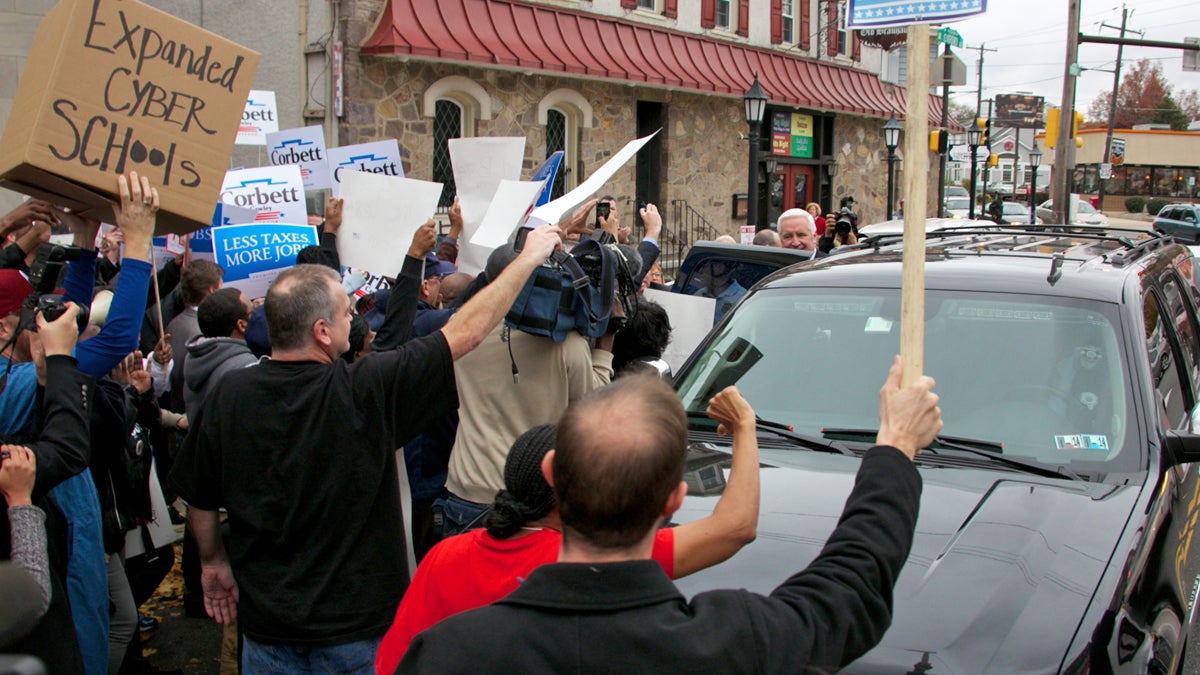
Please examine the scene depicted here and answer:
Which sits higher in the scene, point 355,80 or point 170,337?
point 355,80

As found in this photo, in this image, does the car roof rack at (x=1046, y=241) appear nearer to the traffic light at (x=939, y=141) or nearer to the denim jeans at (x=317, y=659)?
the denim jeans at (x=317, y=659)

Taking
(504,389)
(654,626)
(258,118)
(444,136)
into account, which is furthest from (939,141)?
(654,626)

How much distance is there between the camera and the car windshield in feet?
10.6

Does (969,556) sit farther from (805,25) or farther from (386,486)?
(805,25)

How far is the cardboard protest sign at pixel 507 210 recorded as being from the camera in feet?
12.6

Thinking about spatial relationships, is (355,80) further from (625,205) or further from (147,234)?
(147,234)

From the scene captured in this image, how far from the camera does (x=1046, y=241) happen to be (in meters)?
4.64

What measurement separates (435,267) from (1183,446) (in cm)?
408

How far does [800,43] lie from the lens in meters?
23.0

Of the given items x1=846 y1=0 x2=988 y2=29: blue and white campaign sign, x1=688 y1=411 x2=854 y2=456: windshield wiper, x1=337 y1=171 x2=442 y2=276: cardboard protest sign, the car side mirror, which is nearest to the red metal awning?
x1=337 y1=171 x2=442 y2=276: cardboard protest sign

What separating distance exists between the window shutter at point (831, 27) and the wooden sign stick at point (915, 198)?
74.0 feet

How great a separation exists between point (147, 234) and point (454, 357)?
137 centimetres

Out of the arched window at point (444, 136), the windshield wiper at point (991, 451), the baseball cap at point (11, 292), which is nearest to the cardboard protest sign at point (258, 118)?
the baseball cap at point (11, 292)

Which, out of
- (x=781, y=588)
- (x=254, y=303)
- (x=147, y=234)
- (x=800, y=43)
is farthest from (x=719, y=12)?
(x=781, y=588)
